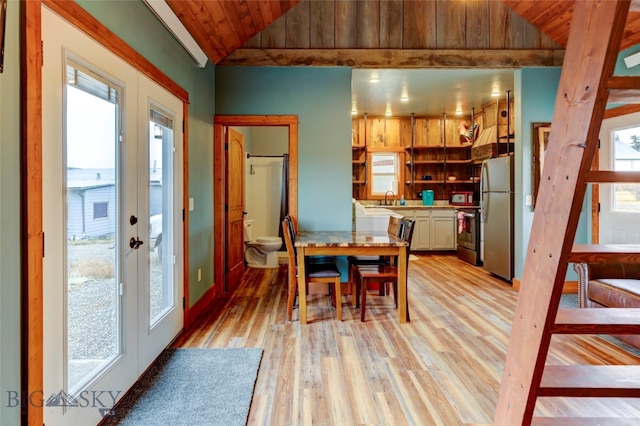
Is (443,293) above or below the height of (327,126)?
below

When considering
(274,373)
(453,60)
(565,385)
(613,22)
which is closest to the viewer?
(613,22)

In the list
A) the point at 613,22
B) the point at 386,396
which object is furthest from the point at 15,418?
the point at 613,22

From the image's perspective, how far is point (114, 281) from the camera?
203 cm

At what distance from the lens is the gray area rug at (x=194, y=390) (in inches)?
75.2

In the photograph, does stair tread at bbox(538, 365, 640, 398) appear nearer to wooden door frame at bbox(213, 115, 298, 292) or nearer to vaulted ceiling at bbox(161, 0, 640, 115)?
wooden door frame at bbox(213, 115, 298, 292)

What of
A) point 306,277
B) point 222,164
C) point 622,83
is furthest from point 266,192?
point 622,83

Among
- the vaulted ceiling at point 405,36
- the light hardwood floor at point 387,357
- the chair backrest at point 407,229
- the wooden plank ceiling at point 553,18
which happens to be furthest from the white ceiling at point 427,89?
the light hardwood floor at point 387,357

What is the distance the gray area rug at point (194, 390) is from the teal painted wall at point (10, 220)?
0.73 m

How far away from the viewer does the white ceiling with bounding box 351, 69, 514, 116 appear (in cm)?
477

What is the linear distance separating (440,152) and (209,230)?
5.27 metres

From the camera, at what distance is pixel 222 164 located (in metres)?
4.29

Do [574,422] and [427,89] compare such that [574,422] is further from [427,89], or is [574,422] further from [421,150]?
[421,150]

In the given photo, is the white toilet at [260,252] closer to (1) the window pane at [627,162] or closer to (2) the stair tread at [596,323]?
(1) the window pane at [627,162]

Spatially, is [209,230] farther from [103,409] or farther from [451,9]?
[451,9]
